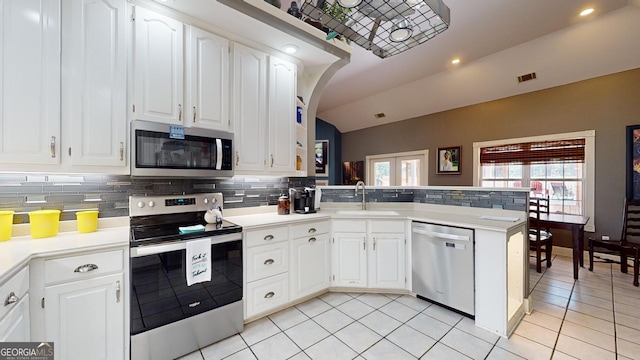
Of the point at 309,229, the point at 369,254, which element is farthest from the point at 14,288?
the point at 369,254

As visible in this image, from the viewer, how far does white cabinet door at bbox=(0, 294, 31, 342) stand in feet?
3.50

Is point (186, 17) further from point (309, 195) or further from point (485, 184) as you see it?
point (485, 184)

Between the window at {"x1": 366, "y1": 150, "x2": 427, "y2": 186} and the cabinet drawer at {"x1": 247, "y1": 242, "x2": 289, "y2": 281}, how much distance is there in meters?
4.77

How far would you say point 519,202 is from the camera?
96.0 inches

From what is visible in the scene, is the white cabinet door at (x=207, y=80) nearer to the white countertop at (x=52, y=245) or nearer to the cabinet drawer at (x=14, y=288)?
the white countertop at (x=52, y=245)

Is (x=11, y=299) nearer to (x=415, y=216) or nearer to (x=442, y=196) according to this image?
(x=415, y=216)

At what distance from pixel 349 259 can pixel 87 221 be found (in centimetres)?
228

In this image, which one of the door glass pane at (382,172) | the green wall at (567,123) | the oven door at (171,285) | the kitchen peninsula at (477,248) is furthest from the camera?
the door glass pane at (382,172)

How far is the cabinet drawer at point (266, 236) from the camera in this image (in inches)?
84.1

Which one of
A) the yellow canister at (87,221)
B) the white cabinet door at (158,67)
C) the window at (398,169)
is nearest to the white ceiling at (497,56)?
the window at (398,169)

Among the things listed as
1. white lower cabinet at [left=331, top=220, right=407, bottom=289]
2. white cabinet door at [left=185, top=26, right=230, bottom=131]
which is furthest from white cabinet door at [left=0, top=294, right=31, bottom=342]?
white lower cabinet at [left=331, top=220, right=407, bottom=289]

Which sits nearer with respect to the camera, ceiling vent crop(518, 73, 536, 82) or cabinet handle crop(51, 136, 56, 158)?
cabinet handle crop(51, 136, 56, 158)

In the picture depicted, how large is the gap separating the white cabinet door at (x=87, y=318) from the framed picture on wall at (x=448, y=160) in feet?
19.2

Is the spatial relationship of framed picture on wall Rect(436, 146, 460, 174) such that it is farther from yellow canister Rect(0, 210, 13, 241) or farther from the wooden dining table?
yellow canister Rect(0, 210, 13, 241)
